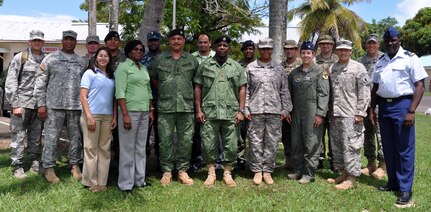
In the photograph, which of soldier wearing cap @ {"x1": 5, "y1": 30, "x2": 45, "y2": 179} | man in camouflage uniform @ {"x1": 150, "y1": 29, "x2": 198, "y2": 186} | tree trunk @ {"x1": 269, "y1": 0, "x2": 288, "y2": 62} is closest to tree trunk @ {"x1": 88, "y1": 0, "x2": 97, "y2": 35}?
soldier wearing cap @ {"x1": 5, "y1": 30, "x2": 45, "y2": 179}

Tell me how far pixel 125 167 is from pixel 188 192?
84cm

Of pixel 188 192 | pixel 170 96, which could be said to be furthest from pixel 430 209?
pixel 170 96

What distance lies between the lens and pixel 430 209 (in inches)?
179

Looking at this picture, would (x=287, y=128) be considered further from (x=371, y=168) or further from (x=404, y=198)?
(x=404, y=198)

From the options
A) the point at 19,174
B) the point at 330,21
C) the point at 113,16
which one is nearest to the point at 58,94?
the point at 19,174

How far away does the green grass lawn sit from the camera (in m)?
4.46

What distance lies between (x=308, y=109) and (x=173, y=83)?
186cm

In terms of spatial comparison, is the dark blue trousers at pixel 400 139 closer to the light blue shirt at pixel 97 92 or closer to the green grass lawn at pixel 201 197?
the green grass lawn at pixel 201 197

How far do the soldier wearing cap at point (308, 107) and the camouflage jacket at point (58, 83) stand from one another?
9.70ft

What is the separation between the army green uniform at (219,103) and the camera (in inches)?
204

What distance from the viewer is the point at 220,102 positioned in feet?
17.0

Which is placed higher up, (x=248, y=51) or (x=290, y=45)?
(x=290, y=45)

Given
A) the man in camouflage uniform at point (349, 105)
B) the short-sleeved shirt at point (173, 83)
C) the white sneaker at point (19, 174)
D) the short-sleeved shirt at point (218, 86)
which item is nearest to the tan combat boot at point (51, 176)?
the white sneaker at point (19, 174)

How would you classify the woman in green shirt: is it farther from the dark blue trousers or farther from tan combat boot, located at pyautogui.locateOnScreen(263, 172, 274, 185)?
the dark blue trousers
